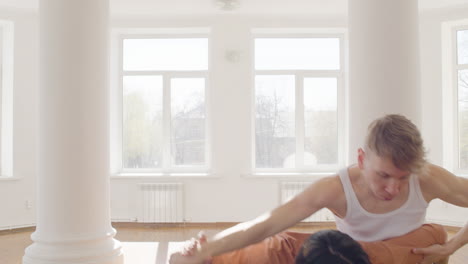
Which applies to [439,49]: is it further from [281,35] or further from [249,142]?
[249,142]

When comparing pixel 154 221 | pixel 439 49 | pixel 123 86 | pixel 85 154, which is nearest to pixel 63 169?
pixel 85 154

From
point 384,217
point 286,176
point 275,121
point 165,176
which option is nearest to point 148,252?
point 165,176

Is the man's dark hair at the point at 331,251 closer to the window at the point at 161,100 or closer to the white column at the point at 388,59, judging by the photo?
the white column at the point at 388,59

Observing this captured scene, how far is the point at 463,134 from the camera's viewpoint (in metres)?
5.70

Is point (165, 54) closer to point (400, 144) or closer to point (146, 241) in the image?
point (146, 241)

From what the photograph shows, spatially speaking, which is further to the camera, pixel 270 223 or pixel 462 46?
pixel 462 46

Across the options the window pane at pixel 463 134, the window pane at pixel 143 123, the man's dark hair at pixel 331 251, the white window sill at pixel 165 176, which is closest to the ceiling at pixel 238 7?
the window pane at pixel 143 123

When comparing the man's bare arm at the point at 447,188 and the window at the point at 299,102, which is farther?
the window at the point at 299,102

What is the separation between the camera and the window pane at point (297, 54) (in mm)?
6137

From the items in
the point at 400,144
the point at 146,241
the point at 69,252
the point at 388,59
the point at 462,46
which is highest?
→ the point at 462,46

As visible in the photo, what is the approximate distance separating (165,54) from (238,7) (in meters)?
1.33

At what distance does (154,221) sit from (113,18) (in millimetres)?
2763

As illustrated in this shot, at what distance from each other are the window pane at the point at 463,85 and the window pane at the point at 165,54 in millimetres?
3394

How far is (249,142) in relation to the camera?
19.1ft
